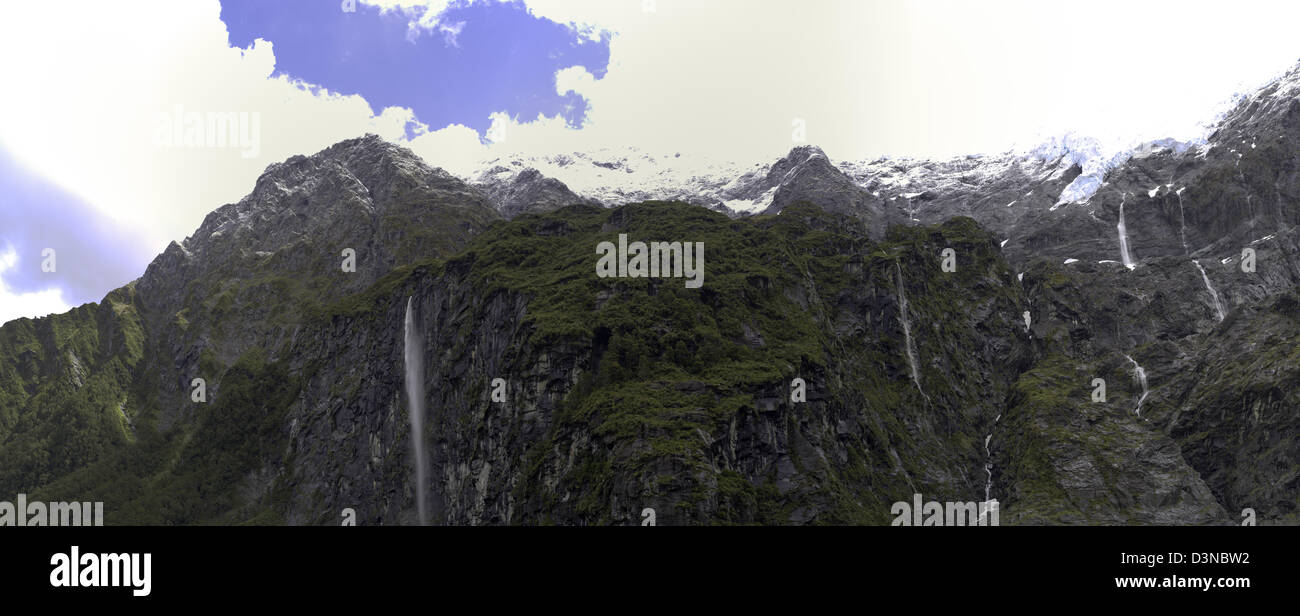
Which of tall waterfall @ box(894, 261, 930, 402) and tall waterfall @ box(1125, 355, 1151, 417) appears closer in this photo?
tall waterfall @ box(1125, 355, 1151, 417)

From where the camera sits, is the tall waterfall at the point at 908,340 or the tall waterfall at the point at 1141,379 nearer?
the tall waterfall at the point at 1141,379

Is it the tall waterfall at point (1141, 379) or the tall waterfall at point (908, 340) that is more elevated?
the tall waterfall at point (908, 340)

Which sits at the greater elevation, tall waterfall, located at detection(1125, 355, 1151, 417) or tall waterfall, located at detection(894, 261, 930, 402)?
tall waterfall, located at detection(894, 261, 930, 402)

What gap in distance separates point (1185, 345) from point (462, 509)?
129880 millimetres

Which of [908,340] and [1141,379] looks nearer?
[1141,379]

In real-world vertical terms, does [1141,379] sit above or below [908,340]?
below
